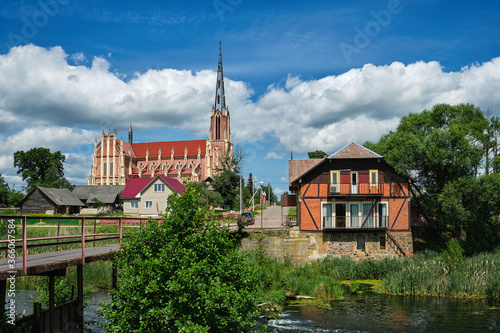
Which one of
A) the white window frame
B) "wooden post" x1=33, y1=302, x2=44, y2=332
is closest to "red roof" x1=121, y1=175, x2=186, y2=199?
the white window frame

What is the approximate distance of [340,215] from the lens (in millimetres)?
37656

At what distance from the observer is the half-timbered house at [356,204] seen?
36.5 metres

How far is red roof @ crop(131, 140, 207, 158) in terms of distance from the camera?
124188 millimetres

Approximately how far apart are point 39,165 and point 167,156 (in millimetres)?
32849

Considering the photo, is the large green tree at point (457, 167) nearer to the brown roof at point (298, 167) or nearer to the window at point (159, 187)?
the brown roof at point (298, 167)

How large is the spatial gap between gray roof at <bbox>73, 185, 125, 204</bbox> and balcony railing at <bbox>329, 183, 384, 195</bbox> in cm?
5371

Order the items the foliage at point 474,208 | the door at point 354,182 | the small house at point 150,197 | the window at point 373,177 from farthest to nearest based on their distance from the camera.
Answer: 1. the small house at point 150,197
2. the window at point 373,177
3. the door at point 354,182
4. the foliage at point 474,208

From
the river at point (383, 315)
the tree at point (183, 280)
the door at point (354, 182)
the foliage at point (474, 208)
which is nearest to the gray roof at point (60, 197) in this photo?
the river at point (383, 315)

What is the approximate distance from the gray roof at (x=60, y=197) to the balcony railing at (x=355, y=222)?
4945 cm

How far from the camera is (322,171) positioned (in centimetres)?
3753

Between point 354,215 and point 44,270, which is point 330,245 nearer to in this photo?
point 354,215

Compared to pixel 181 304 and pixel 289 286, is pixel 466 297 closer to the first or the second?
pixel 289 286

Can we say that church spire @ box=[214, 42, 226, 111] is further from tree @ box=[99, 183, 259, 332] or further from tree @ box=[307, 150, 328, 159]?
→ tree @ box=[99, 183, 259, 332]

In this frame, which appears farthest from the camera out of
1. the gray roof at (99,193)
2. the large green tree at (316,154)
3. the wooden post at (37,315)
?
the large green tree at (316,154)
